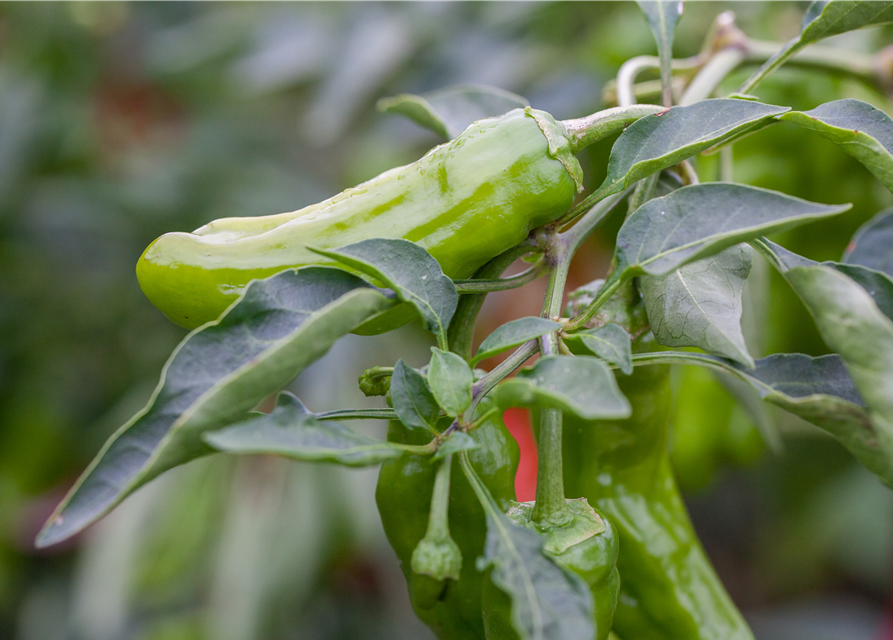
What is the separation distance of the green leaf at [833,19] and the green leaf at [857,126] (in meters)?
0.12

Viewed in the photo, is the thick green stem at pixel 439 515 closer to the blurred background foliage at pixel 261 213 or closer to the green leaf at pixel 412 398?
the green leaf at pixel 412 398

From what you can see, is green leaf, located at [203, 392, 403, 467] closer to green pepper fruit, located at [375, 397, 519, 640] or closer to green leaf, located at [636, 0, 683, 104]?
green pepper fruit, located at [375, 397, 519, 640]

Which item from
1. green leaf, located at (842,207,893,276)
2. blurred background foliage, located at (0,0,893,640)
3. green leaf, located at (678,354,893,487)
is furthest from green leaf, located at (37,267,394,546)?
blurred background foliage, located at (0,0,893,640)

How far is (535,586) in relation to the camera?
0.40 metres

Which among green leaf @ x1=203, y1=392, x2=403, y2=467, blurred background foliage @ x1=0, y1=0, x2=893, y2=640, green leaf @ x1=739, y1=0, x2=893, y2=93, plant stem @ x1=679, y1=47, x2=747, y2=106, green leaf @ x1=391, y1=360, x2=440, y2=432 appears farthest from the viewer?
blurred background foliage @ x1=0, y1=0, x2=893, y2=640

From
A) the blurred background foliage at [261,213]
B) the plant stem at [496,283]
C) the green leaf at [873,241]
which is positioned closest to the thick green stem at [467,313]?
the plant stem at [496,283]

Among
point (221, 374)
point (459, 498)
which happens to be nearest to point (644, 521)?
point (459, 498)

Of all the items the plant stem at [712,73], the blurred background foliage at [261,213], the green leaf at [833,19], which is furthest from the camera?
the blurred background foliage at [261,213]

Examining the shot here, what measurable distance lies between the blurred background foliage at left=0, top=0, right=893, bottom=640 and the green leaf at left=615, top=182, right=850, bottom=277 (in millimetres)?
654

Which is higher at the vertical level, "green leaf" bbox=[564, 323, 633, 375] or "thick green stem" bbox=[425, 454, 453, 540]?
"green leaf" bbox=[564, 323, 633, 375]

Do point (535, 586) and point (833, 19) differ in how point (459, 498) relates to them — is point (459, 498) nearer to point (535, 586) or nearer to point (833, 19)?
point (535, 586)

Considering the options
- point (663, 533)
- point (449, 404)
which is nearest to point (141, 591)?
point (663, 533)

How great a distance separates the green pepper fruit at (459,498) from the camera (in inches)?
21.2

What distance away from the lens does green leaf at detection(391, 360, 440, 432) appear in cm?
47
